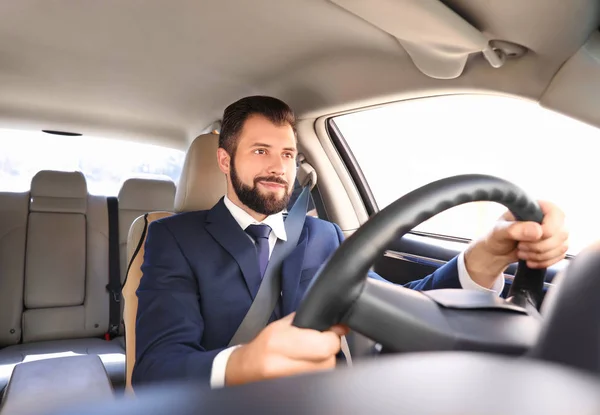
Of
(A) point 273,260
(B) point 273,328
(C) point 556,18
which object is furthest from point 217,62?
(B) point 273,328

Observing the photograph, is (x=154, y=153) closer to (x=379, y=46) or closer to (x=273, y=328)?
(x=379, y=46)

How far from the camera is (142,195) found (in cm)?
302

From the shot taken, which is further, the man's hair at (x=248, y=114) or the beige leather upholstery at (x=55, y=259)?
the beige leather upholstery at (x=55, y=259)

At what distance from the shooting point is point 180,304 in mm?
1264

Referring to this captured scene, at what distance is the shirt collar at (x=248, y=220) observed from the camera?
1.52 meters

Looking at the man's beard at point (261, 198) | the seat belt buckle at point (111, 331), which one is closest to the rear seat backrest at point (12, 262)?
the seat belt buckle at point (111, 331)

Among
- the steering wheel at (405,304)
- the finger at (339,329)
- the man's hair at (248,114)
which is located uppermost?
the man's hair at (248,114)

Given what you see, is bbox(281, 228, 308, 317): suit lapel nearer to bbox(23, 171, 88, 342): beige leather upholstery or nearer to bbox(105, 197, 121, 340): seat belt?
bbox(105, 197, 121, 340): seat belt

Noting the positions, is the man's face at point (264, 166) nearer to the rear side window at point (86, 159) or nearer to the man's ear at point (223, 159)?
the man's ear at point (223, 159)

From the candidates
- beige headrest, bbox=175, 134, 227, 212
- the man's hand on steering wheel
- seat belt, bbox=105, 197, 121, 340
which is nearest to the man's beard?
beige headrest, bbox=175, 134, 227, 212

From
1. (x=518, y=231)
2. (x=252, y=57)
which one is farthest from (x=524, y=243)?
(x=252, y=57)

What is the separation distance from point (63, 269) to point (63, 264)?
0.03 m

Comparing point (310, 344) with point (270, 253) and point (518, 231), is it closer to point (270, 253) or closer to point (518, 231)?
point (518, 231)

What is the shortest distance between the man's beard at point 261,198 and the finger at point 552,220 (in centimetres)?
81
